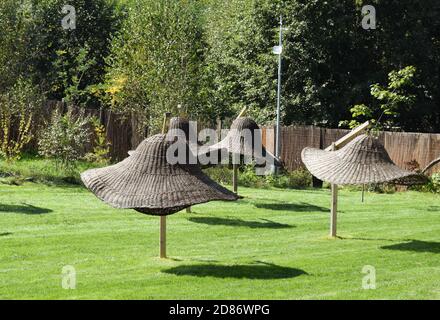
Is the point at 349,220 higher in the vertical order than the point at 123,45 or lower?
lower

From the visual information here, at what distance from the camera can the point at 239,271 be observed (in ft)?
49.5

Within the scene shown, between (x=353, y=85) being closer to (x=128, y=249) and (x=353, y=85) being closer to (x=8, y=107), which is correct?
(x=8, y=107)

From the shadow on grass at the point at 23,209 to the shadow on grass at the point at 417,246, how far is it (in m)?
9.24

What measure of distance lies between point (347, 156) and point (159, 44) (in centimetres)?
2213

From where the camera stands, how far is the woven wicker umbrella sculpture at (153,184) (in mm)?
14383

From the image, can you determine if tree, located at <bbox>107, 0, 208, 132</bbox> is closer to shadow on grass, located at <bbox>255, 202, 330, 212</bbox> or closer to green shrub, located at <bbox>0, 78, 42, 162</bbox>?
green shrub, located at <bbox>0, 78, 42, 162</bbox>

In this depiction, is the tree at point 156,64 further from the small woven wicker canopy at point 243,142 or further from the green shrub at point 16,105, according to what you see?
the small woven wicker canopy at point 243,142

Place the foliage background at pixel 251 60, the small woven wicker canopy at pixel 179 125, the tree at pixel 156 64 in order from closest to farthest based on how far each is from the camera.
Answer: the small woven wicker canopy at pixel 179 125 → the tree at pixel 156 64 → the foliage background at pixel 251 60

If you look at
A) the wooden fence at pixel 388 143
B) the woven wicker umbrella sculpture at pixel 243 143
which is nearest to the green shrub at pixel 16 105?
the woven wicker umbrella sculpture at pixel 243 143

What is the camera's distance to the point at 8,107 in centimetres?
3222

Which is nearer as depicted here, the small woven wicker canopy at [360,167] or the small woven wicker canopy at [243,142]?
the small woven wicker canopy at [360,167]

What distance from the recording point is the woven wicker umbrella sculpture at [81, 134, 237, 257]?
14.4 meters

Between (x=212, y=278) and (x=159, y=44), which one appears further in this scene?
(x=159, y=44)

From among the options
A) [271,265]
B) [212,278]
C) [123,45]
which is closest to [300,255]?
[271,265]
